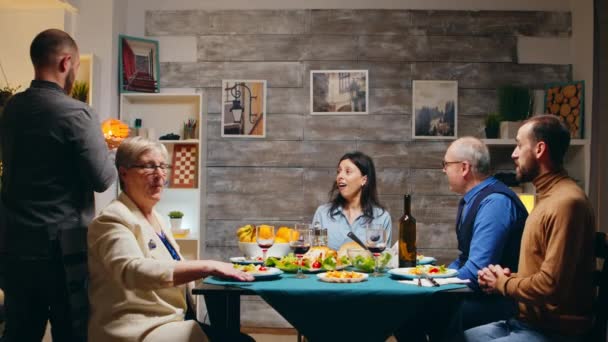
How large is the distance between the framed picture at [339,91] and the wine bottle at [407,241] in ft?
7.27

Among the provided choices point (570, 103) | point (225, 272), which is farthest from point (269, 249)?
point (570, 103)

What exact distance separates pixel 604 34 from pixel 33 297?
3783 mm

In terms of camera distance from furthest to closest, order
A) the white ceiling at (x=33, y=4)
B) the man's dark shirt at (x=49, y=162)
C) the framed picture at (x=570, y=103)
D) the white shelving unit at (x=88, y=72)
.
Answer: the framed picture at (x=570, y=103), the white shelving unit at (x=88, y=72), the white ceiling at (x=33, y=4), the man's dark shirt at (x=49, y=162)

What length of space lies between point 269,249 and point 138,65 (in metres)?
2.54

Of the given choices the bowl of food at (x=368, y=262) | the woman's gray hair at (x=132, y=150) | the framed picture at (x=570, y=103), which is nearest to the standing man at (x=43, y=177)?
the woman's gray hair at (x=132, y=150)

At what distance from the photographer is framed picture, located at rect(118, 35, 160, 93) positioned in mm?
4699

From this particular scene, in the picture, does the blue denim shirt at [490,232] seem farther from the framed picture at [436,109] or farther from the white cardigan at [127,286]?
the framed picture at [436,109]

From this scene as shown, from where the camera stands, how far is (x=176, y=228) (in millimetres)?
4582

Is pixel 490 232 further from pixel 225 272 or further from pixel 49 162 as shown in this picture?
pixel 49 162

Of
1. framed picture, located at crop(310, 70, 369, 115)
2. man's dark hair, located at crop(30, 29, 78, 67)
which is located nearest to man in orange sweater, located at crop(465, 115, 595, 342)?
man's dark hair, located at crop(30, 29, 78, 67)

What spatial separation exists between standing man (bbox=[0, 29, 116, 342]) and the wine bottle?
4.07ft

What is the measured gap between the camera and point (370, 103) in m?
4.82

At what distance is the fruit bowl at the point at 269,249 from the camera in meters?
2.82

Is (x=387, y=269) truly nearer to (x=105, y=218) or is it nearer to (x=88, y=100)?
(x=105, y=218)
